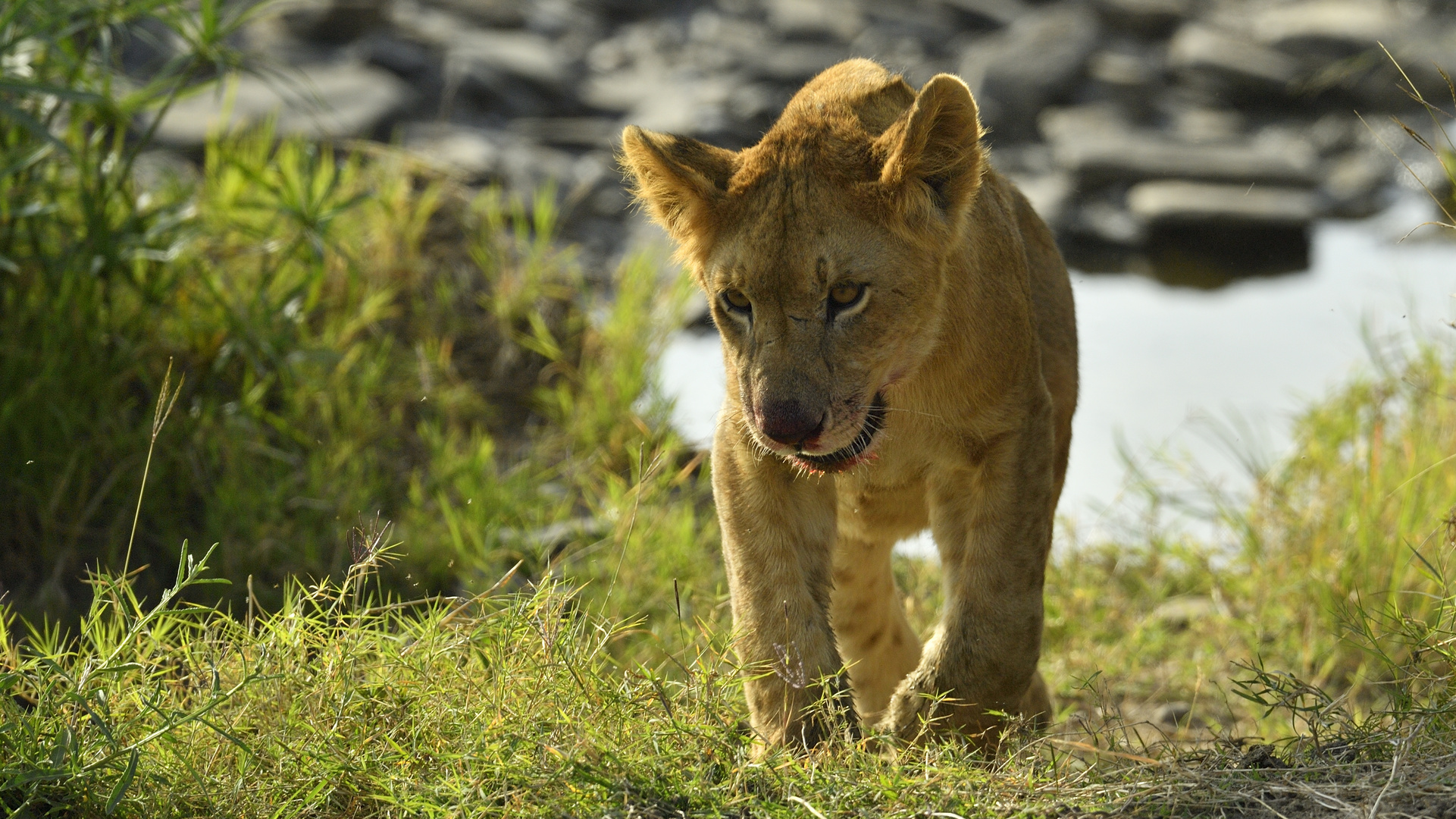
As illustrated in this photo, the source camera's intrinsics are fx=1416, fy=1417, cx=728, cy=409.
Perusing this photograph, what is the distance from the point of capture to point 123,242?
227 inches

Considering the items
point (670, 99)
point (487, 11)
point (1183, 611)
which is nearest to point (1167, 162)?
point (670, 99)

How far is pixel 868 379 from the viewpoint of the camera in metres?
3.43

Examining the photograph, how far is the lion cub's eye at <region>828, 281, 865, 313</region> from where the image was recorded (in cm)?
343

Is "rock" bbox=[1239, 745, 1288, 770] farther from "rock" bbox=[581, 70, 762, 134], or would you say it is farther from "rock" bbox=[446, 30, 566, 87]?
"rock" bbox=[446, 30, 566, 87]

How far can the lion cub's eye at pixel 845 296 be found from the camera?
3428mm

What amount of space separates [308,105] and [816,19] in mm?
4786

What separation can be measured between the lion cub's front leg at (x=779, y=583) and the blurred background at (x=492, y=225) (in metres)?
0.41

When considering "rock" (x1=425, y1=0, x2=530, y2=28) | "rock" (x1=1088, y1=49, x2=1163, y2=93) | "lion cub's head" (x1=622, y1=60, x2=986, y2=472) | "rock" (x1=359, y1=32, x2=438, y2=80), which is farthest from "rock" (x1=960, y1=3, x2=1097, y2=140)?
"lion cub's head" (x1=622, y1=60, x2=986, y2=472)

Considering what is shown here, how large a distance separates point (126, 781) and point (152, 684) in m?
0.61

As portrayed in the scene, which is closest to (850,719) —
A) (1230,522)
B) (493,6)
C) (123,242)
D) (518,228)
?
(1230,522)

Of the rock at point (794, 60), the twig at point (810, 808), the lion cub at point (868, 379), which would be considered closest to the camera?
the twig at point (810, 808)

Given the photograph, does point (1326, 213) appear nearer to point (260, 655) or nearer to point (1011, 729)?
point (1011, 729)

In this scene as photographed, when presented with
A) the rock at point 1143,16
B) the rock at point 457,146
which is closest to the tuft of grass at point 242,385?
the rock at point 457,146

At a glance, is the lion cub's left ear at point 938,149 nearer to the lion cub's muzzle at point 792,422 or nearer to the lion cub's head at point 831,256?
the lion cub's head at point 831,256
